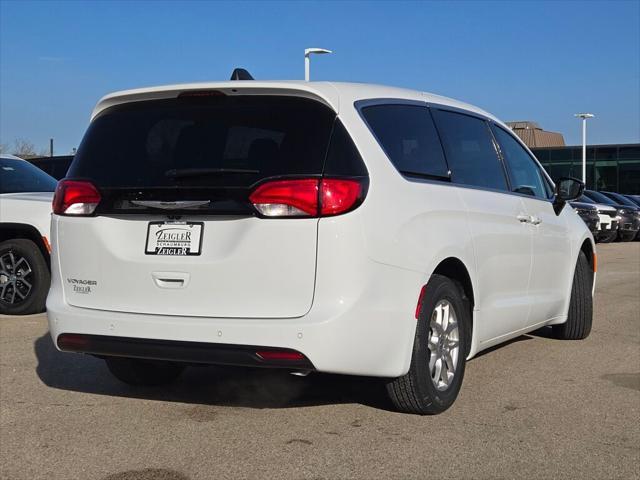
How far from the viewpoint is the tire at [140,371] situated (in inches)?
220

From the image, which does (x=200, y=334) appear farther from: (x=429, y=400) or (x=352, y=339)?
(x=429, y=400)

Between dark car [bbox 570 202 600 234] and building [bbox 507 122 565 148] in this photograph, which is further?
building [bbox 507 122 565 148]

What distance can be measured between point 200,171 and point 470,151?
2.07m

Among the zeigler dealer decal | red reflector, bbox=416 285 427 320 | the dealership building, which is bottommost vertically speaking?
red reflector, bbox=416 285 427 320

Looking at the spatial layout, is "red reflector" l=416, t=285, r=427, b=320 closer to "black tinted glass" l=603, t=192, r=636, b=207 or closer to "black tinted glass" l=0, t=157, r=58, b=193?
"black tinted glass" l=0, t=157, r=58, b=193

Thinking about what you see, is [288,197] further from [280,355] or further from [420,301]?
[420,301]

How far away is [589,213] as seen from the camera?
78.4ft

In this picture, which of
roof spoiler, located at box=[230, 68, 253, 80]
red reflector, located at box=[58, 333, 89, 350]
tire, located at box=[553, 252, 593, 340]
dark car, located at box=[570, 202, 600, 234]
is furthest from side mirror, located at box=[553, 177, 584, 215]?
dark car, located at box=[570, 202, 600, 234]

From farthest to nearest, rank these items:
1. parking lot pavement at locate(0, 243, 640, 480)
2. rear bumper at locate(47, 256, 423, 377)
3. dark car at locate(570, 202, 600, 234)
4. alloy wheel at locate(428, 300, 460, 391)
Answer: dark car at locate(570, 202, 600, 234), alloy wheel at locate(428, 300, 460, 391), rear bumper at locate(47, 256, 423, 377), parking lot pavement at locate(0, 243, 640, 480)

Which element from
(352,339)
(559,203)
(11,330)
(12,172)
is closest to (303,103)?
(352,339)

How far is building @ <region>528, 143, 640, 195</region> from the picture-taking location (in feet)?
164

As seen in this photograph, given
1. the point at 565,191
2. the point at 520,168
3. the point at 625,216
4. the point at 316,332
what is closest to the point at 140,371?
the point at 316,332

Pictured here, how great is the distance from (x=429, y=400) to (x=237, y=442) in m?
1.09

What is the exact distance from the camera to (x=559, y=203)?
699 cm
